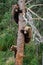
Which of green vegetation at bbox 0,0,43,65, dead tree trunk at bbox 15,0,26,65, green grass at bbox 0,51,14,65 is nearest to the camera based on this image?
dead tree trunk at bbox 15,0,26,65

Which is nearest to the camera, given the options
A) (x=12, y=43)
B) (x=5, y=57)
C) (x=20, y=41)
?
(x=20, y=41)

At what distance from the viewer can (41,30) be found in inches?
366

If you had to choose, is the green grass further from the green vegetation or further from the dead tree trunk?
the dead tree trunk

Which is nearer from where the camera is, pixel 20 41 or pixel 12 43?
pixel 20 41

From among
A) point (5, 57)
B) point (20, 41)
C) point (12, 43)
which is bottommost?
point (5, 57)

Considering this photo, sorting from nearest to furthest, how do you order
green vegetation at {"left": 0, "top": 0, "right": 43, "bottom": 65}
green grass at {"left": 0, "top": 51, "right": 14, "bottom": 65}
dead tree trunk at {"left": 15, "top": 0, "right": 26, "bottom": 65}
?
dead tree trunk at {"left": 15, "top": 0, "right": 26, "bottom": 65} → green grass at {"left": 0, "top": 51, "right": 14, "bottom": 65} → green vegetation at {"left": 0, "top": 0, "right": 43, "bottom": 65}

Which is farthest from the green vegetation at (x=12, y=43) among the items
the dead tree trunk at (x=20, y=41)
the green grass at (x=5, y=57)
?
the dead tree trunk at (x=20, y=41)

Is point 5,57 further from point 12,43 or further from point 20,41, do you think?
point 20,41

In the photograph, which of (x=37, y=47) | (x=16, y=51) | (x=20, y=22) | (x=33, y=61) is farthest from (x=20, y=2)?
(x=37, y=47)

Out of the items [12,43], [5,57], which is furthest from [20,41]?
[12,43]

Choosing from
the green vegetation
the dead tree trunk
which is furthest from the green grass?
the dead tree trunk

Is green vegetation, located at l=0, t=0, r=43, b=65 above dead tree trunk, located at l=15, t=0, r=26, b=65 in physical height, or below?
below

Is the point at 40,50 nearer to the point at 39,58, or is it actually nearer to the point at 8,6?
the point at 39,58

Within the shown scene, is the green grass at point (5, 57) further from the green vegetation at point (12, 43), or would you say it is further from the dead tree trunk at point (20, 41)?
the dead tree trunk at point (20, 41)
